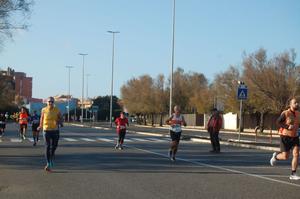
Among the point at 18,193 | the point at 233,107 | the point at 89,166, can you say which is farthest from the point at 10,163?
the point at 233,107

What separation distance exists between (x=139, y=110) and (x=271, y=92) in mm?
42786

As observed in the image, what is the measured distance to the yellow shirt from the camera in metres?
14.9

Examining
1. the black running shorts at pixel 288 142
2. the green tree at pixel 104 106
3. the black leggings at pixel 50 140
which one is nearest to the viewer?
the black running shorts at pixel 288 142

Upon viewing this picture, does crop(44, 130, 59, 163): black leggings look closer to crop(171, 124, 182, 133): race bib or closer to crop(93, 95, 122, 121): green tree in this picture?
crop(171, 124, 182, 133): race bib

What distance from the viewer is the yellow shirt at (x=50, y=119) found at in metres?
14.9

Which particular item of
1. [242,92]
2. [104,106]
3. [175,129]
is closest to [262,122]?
[242,92]

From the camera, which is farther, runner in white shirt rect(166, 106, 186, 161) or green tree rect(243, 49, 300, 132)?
green tree rect(243, 49, 300, 132)

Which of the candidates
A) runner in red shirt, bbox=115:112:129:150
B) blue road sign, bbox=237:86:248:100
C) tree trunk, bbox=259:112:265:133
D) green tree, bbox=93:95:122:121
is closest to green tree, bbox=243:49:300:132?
tree trunk, bbox=259:112:265:133

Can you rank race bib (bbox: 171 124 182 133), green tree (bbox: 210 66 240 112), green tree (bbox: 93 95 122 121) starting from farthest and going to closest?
green tree (bbox: 93 95 122 121), green tree (bbox: 210 66 240 112), race bib (bbox: 171 124 182 133)

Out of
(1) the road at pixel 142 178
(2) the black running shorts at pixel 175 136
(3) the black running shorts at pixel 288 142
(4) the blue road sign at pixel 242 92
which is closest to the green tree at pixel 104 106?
(4) the blue road sign at pixel 242 92

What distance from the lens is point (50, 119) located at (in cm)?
1494

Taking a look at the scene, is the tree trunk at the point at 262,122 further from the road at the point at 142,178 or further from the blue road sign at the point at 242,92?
the road at the point at 142,178

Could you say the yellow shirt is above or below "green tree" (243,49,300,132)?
below

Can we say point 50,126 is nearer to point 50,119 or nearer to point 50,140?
point 50,119
